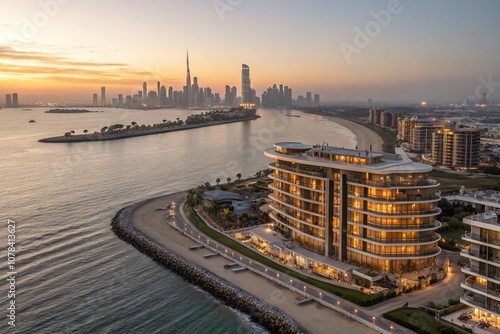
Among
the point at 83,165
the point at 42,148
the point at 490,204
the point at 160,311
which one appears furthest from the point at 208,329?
the point at 42,148

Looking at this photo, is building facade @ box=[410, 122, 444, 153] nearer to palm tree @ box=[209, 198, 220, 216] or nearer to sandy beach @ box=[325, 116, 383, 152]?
sandy beach @ box=[325, 116, 383, 152]

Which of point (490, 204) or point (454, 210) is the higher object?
point (490, 204)

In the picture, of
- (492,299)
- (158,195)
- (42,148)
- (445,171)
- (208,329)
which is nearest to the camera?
(492,299)

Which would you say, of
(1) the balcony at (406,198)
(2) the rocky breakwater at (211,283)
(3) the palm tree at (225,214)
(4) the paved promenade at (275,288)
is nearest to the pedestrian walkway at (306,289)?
(4) the paved promenade at (275,288)

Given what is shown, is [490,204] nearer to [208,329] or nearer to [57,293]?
[208,329]

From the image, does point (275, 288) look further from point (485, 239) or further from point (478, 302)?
point (485, 239)

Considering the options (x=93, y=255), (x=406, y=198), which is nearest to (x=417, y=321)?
(x=406, y=198)

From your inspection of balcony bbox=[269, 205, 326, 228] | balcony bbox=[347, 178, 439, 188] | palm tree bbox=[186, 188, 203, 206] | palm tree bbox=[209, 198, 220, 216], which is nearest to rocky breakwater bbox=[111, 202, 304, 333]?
palm tree bbox=[186, 188, 203, 206]
